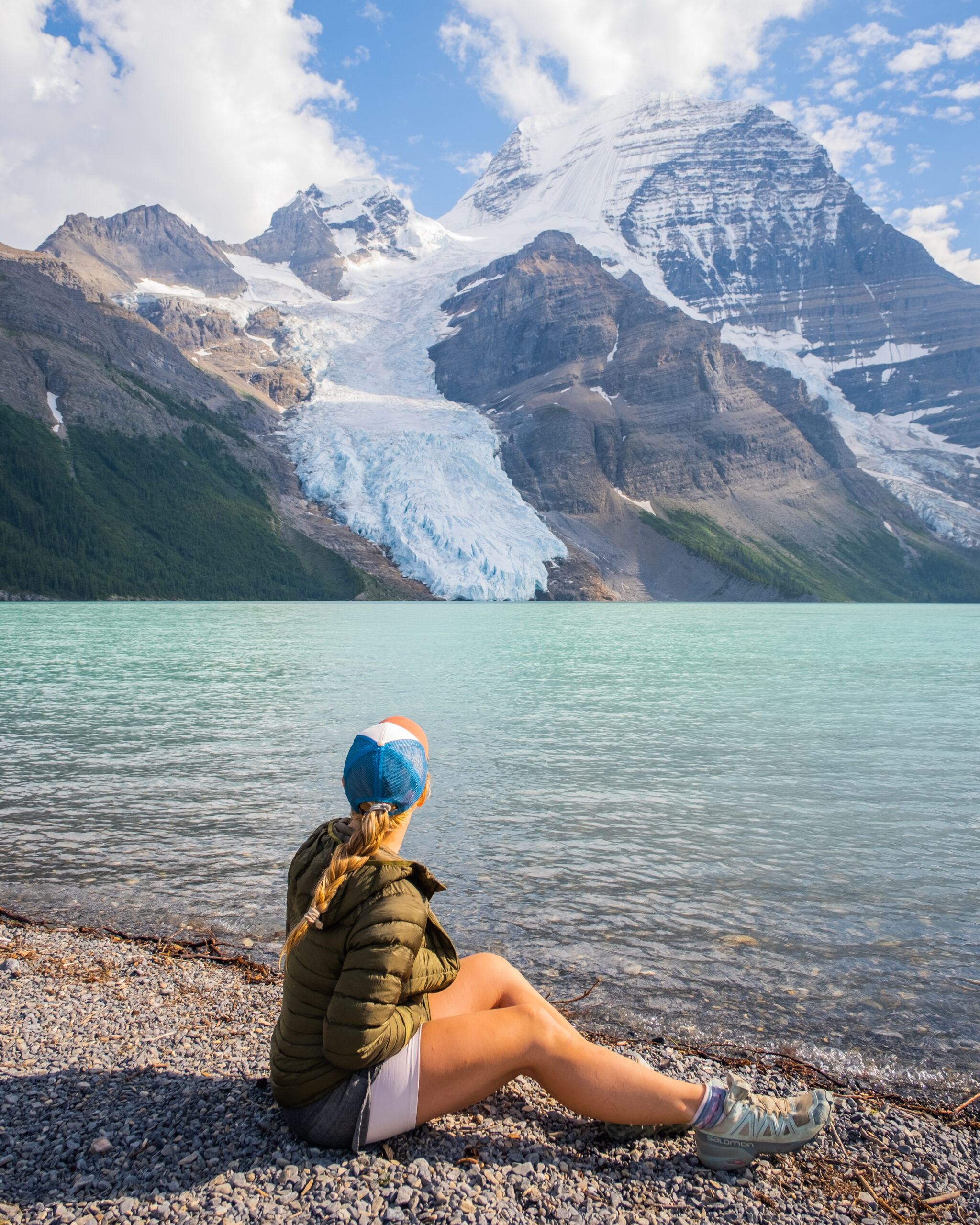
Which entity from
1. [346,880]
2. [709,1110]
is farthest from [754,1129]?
[346,880]

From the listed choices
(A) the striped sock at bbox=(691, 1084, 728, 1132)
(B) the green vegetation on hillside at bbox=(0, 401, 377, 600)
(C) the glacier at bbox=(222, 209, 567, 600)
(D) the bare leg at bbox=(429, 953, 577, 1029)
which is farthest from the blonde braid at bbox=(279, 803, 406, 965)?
(C) the glacier at bbox=(222, 209, 567, 600)

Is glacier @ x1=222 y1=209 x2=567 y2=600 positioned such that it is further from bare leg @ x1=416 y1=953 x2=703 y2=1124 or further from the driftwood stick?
bare leg @ x1=416 y1=953 x2=703 y2=1124

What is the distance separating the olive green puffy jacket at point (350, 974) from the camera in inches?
135

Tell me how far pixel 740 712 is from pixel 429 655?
1871cm

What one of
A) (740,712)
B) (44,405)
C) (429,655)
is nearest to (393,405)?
(44,405)

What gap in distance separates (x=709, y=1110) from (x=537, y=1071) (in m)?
0.78

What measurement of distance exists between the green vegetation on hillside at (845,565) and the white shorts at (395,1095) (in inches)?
6144

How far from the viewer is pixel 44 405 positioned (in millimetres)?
126875

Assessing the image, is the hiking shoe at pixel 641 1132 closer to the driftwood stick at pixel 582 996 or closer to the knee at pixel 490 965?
the knee at pixel 490 965

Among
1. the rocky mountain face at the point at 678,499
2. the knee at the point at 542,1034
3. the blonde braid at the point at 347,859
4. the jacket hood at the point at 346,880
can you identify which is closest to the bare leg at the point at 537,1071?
the knee at the point at 542,1034

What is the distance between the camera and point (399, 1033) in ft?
11.8

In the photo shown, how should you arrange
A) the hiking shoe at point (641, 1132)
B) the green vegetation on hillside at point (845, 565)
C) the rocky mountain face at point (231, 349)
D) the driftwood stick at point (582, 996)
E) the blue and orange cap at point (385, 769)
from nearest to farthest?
the blue and orange cap at point (385, 769) → the hiking shoe at point (641, 1132) → the driftwood stick at point (582, 996) → the green vegetation on hillside at point (845, 565) → the rocky mountain face at point (231, 349)

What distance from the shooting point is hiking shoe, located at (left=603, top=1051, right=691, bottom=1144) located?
3873mm

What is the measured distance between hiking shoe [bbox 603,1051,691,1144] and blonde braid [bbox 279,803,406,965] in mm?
1676
